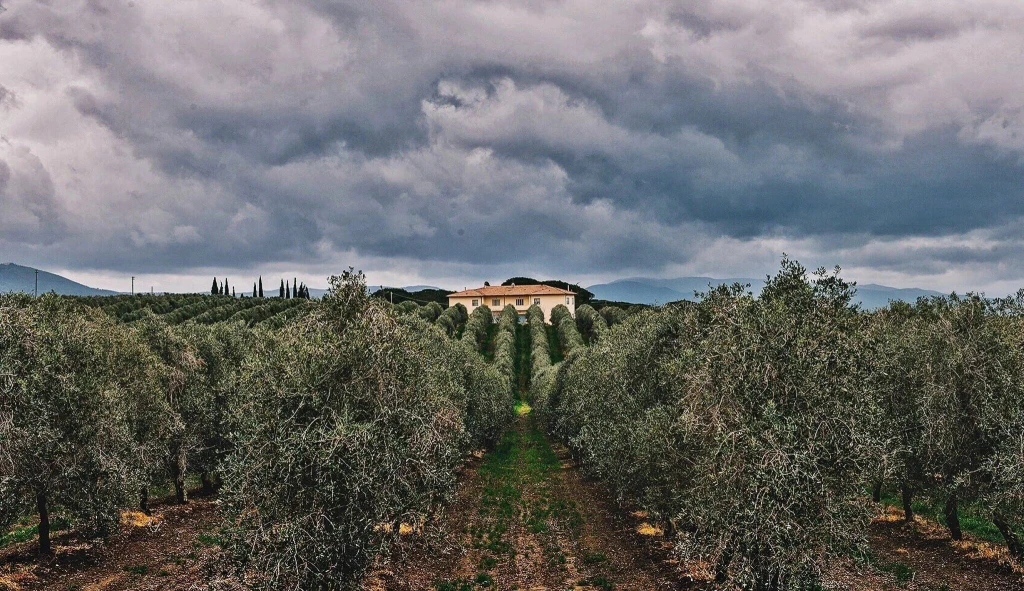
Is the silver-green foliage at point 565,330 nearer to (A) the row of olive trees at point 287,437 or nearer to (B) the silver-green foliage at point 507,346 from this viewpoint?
(B) the silver-green foliage at point 507,346

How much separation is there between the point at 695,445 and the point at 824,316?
22.5 feet

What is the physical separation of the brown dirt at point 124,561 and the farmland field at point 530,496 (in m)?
0.16

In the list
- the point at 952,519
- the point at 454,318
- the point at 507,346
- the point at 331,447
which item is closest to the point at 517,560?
the point at 331,447

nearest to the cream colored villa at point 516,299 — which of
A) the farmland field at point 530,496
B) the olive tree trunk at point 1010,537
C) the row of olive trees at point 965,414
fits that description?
the farmland field at point 530,496

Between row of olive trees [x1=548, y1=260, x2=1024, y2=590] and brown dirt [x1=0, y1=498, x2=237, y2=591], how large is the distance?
1887 cm

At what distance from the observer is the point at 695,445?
923 inches

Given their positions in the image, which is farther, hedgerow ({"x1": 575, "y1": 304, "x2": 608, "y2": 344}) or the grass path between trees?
hedgerow ({"x1": 575, "y1": 304, "x2": 608, "y2": 344})

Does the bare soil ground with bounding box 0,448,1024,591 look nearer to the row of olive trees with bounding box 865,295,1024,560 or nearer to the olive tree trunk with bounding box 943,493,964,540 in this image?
the olive tree trunk with bounding box 943,493,964,540

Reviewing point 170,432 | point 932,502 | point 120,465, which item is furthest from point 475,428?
point 932,502

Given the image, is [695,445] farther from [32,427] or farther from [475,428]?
[475,428]

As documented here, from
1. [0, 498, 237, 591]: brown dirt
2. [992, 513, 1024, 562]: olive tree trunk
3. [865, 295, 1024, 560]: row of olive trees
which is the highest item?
[865, 295, 1024, 560]: row of olive trees

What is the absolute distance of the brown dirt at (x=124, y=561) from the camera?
84.4 ft

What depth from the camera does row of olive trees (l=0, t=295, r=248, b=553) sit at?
968 inches

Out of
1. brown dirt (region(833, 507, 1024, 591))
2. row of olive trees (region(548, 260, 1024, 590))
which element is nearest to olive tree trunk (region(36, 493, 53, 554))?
row of olive trees (region(548, 260, 1024, 590))
